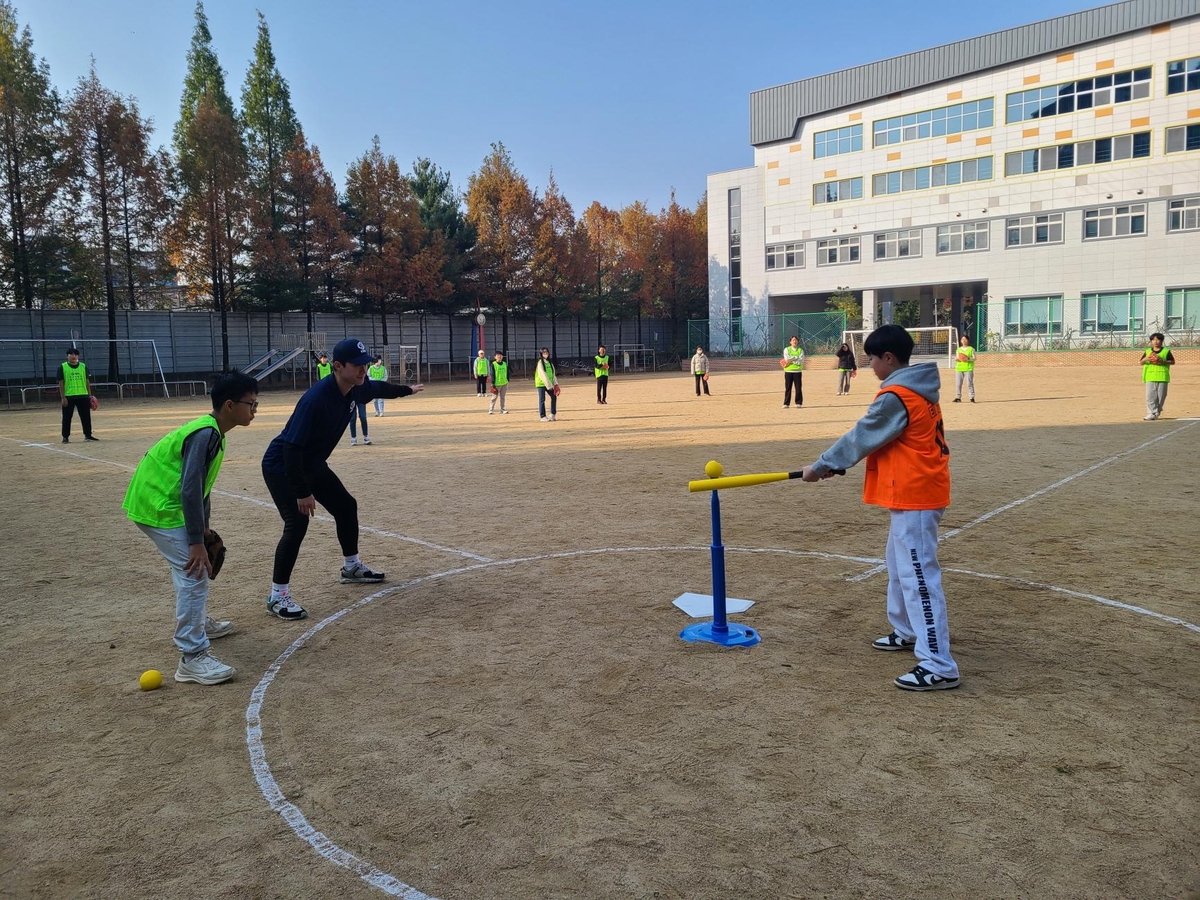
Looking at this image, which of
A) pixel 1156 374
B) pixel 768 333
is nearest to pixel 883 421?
pixel 1156 374

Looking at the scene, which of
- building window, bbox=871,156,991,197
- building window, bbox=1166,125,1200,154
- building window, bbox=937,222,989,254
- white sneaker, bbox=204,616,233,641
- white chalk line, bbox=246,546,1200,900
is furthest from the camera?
building window, bbox=937,222,989,254

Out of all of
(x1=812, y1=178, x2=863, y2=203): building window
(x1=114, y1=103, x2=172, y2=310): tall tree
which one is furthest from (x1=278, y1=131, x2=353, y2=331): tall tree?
(x1=812, y1=178, x2=863, y2=203): building window

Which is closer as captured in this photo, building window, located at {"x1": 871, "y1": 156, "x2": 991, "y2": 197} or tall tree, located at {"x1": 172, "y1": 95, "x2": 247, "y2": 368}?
tall tree, located at {"x1": 172, "y1": 95, "x2": 247, "y2": 368}

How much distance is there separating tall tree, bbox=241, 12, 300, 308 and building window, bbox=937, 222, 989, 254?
38.9 m

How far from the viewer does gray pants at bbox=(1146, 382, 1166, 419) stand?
18828 millimetres

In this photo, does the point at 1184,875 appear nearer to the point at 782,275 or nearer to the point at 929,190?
the point at 929,190

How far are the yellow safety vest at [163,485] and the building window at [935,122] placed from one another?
56.2m

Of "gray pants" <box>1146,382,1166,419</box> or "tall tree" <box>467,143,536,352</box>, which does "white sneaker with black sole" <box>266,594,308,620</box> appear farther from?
"tall tree" <box>467,143,536,352</box>

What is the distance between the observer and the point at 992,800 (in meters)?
3.74

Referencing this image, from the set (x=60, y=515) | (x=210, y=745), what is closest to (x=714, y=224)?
(x=60, y=515)

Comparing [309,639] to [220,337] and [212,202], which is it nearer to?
[220,337]

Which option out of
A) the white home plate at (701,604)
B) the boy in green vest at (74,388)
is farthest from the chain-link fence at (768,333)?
the white home plate at (701,604)

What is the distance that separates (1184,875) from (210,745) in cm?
438

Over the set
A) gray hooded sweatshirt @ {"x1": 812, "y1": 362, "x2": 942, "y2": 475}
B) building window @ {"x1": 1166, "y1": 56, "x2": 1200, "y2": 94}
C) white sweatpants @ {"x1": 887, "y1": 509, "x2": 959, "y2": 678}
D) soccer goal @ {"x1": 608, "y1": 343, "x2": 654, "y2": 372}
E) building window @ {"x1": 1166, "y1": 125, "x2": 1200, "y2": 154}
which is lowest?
white sweatpants @ {"x1": 887, "y1": 509, "x2": 959, "y2": 678}
